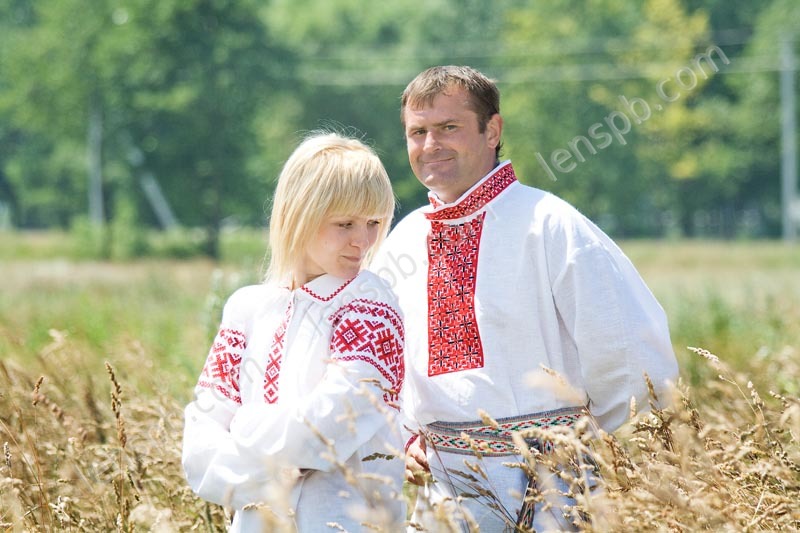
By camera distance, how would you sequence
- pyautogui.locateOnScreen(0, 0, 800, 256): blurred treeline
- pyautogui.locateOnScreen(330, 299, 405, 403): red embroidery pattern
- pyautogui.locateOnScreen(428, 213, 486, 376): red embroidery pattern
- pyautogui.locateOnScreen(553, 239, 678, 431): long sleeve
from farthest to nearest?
pyautogui.locateOnScreen(0, 0, 800, 256): blurred treeline, pyautogui.locateOnScreen(428, 213, 486, 376): red embroidery pattern, pyautogui.locateOnScreen(553, 239, 678, 431): long sleeve, pyautogui.locateOnScreen(330, 299, 405, 403): red embroidery pattern

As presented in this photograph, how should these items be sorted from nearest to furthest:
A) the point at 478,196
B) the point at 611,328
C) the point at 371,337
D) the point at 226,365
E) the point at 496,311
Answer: the point at 371,337, the point at 226,365, the point at 611,328, the point at 496,311, the point at 478,196

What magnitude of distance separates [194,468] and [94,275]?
17.2m

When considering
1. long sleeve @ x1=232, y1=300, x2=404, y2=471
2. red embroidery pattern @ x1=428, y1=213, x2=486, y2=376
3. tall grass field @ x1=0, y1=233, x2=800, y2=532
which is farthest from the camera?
red embroidery pattern @ x1=428, y1=213, x2=486, y2=376

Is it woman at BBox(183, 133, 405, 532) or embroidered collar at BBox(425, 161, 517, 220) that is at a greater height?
embroidered collar at BBox(425, 161, 517, 220)

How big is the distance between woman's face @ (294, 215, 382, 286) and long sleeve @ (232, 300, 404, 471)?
0.42 feet

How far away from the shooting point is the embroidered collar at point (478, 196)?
10.3ft

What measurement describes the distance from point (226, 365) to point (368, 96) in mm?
42119

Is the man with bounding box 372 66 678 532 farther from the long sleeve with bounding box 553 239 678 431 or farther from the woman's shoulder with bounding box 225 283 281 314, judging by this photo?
the woman's shoulder with bounding box 225 283 281 314

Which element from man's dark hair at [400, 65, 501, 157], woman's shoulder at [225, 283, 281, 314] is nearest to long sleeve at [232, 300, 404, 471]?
woman's shoulder at [225, 283, 281, 314]

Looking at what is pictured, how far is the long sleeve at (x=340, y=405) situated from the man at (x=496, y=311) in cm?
44

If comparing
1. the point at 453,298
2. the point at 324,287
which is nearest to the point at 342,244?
the point at 324,287

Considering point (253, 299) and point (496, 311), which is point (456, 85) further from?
point (253, 299)

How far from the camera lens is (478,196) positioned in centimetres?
314

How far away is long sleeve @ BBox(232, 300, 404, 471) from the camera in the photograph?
2451 millimetres
